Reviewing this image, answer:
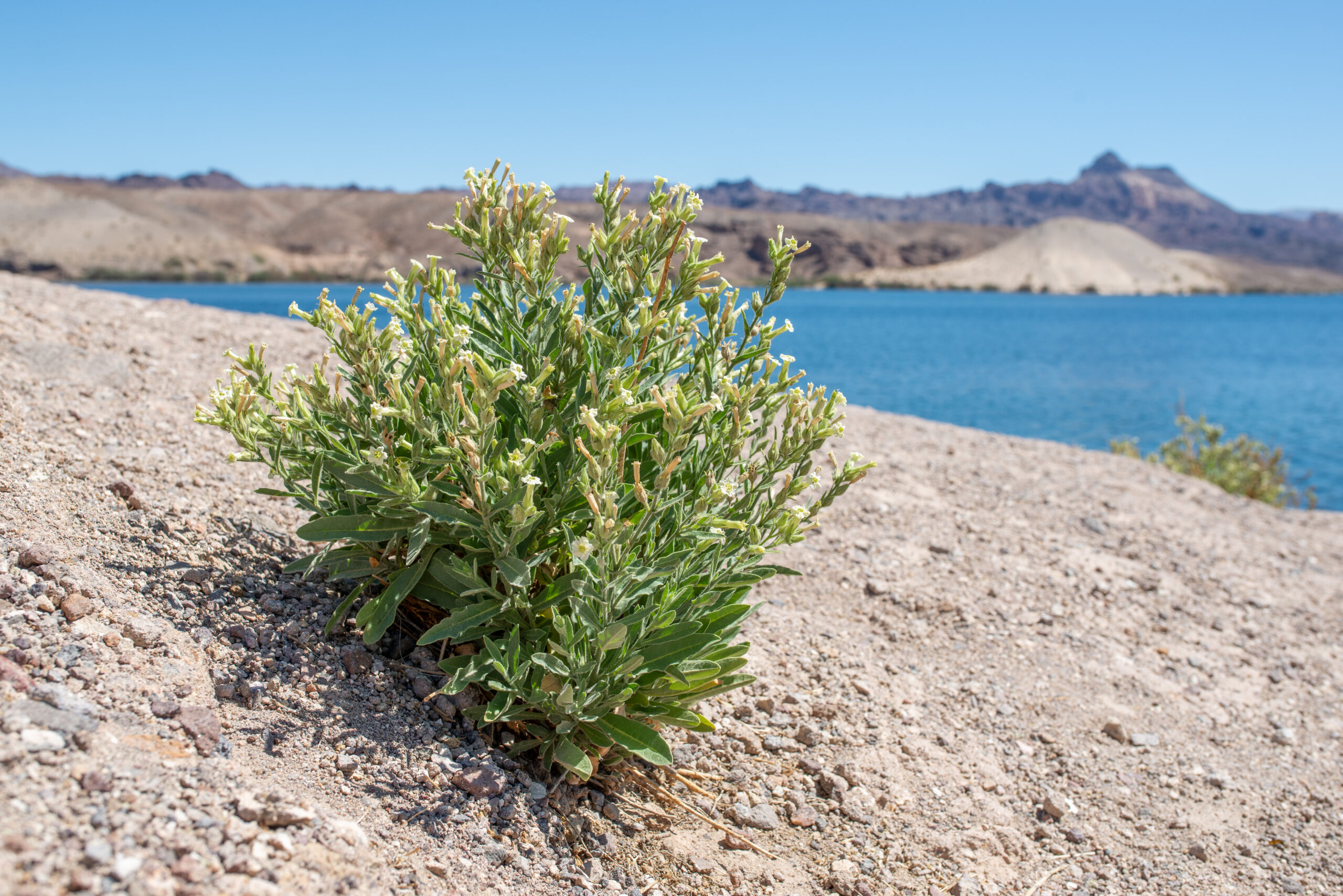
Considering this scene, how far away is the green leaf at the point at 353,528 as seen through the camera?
2.45m

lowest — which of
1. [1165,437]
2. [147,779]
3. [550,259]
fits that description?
[1165,437]

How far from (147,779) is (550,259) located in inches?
62.1

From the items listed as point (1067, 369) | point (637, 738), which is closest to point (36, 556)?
point (637, 738)

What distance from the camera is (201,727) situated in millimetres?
2141

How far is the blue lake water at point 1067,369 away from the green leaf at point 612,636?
1532 millimetres

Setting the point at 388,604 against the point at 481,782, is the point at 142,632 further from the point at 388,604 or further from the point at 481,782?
the point at 481,782

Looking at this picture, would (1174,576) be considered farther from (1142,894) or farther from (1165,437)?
(1165,437)

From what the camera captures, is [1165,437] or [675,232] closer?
[675,232]

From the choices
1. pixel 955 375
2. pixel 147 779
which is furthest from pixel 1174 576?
pixel 955 375

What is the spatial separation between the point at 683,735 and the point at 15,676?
2.07 meters

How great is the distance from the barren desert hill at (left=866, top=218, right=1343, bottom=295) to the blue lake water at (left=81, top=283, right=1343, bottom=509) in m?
49.9

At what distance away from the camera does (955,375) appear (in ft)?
82.9

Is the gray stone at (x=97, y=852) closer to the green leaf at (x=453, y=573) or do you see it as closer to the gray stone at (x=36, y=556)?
the green leaf at (x=453, y=573)

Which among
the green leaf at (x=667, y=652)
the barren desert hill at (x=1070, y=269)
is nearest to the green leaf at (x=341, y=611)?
the green leaf at (x=667, y=652)
